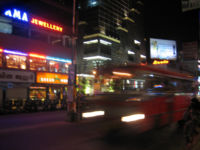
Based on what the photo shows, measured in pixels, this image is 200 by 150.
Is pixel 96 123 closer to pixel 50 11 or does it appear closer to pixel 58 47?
pixel 58 47

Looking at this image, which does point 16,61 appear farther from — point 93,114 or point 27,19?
point 93,114

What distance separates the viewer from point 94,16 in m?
47.9

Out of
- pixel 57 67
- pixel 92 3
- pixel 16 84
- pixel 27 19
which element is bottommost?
pixel 16 84

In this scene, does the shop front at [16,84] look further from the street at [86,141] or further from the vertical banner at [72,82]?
the street at [86,141]

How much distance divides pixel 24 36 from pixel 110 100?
2069 cm

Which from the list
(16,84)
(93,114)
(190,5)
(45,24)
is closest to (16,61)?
(16,84)

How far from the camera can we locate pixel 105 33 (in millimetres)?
47938

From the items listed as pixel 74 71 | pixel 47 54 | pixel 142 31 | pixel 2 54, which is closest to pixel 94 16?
pixel 142 31

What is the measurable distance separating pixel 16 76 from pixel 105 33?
97.9 feet

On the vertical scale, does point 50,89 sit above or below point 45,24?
below

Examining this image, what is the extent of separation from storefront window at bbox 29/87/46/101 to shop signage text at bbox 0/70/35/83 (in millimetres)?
1532

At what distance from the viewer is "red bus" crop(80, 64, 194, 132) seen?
7.62m

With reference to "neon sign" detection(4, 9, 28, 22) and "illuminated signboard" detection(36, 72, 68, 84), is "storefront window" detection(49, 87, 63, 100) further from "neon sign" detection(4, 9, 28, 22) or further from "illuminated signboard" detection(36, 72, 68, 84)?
"neon sign" detection(4, 9, 28, 22)

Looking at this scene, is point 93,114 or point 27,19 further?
point 27,19
